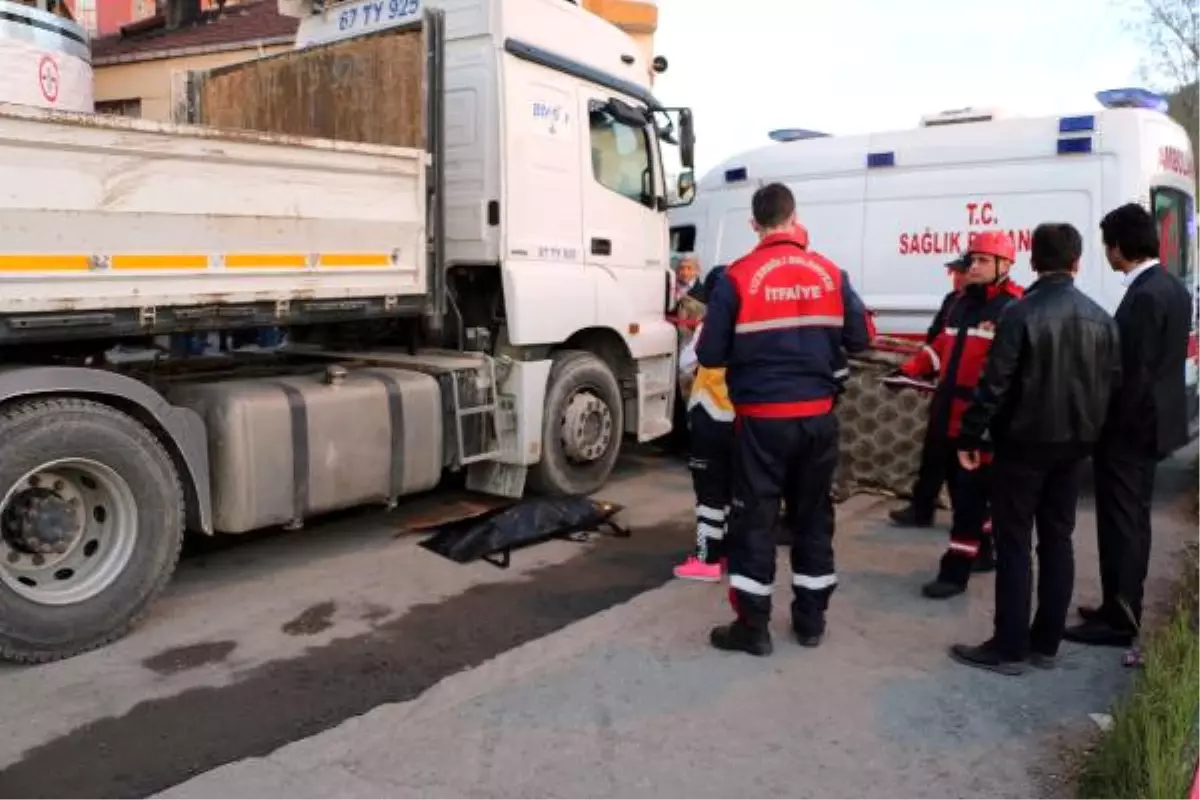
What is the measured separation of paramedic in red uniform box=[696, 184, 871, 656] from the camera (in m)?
4.16

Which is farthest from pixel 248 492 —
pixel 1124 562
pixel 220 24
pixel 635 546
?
pixel 220 24

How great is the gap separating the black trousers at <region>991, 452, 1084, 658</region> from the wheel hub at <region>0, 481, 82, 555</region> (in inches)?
147

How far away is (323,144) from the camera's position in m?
5.16

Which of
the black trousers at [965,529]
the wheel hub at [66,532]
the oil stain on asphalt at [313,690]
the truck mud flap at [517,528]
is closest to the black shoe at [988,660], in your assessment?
the black trousers at [965,529]

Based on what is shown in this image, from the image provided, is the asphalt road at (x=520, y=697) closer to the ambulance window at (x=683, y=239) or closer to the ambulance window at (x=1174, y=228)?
the ambulance window at (x=1174, y=228)

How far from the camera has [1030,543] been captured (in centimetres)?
415

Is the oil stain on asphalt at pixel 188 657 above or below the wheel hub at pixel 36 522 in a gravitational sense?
below

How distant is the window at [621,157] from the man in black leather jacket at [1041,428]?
3.53 metres

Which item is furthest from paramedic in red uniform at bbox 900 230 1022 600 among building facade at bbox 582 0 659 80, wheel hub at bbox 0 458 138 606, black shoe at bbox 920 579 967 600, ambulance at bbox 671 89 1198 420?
building facade at bbox 582 0 659 80

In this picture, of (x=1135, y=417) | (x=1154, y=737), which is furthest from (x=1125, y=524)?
(x=1154, y=737)

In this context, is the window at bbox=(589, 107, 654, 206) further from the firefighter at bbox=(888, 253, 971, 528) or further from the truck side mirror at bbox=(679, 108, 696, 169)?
the firefighter at bbox=(888, 253, 971, 528)

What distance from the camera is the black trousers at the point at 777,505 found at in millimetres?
4207

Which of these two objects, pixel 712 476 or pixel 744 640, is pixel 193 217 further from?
pixel 744 640

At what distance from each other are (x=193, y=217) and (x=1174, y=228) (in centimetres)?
636
